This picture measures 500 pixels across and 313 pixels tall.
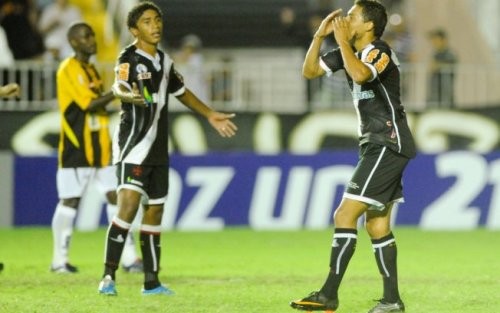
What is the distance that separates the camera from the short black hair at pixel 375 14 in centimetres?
933

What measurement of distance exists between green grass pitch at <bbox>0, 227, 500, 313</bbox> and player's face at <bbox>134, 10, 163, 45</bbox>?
2.02 m

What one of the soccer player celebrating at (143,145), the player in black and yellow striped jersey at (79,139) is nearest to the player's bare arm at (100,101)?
the player in black and yellow striped jersey at (79,139)

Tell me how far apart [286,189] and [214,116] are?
651cm

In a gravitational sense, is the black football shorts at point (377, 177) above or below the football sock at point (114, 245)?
above

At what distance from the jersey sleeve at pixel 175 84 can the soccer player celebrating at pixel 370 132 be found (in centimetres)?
170

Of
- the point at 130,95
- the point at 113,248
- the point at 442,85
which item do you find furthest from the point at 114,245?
the point at 442,85

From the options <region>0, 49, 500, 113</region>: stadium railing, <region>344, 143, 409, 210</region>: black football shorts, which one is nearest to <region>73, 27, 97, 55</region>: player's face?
<region>344, 143, 409, 210</region>: black football shorts

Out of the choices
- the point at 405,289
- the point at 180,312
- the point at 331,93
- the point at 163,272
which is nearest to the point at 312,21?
the point at 331,93

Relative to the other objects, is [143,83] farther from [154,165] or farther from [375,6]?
[375,6]

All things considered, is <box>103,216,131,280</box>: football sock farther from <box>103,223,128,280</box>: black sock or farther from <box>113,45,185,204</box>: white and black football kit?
<box>113,45,185,204</box>: white and black football kit

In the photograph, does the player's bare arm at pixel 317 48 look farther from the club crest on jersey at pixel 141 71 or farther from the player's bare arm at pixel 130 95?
the club crest on jersey at pixel 141 71

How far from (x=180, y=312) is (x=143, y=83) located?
6.68 ft

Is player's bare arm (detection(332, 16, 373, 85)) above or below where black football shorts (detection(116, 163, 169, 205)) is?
above

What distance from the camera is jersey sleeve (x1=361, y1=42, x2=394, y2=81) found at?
916 cm
